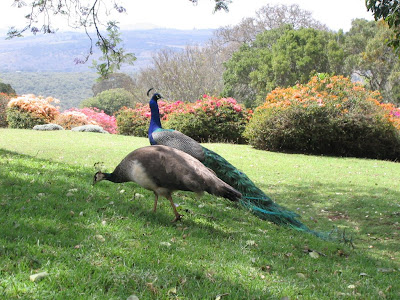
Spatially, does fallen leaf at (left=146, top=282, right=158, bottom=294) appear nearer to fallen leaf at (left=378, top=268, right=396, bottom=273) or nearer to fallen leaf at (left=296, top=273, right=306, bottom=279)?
fallen leaf at (left=296, top=273, right=306, bottom=279)

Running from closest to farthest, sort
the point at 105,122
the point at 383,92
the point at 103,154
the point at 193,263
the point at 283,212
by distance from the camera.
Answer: the point at 193,263
the point at 283,212
the point at 103,154
the point at 105,122
the point at 383,92

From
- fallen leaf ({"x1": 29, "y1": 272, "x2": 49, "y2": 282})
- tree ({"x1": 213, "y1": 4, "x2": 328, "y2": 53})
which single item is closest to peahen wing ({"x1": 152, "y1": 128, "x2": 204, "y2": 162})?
fallen leaf ({"x1": 29, "y1": 272, "x2": 49, "y2": 282})

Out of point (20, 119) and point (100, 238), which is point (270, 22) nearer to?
point (20, 119)

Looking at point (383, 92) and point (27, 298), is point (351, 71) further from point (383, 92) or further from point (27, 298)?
point (27, 298)

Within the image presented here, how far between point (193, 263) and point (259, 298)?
0.73m

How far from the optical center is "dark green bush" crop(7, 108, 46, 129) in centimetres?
2066

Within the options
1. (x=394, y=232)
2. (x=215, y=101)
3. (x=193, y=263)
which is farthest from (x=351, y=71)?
(x=193, y=263)

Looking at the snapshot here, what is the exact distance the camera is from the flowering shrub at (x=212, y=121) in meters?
17.7

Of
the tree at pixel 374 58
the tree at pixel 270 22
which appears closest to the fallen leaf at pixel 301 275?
the tree at pixel 374 58

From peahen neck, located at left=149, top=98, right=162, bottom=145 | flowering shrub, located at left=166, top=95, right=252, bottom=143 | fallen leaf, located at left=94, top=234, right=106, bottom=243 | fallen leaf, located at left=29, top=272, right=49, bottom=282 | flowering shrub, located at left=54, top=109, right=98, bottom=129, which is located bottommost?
flowering shrub, located at left=54, top=109, right=98, bottom=129

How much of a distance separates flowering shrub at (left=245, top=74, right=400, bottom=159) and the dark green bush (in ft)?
38.3

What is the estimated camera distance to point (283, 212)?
5980 millimetres

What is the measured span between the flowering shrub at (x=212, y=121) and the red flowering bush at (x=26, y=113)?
292 inches

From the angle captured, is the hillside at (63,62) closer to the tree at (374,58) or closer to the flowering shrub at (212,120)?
the tree at (374,58)
